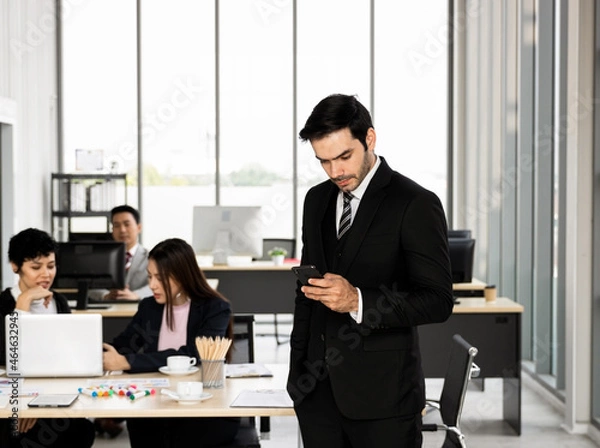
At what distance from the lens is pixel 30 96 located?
29.7 feet

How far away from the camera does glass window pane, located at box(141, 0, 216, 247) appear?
1023 centimetres

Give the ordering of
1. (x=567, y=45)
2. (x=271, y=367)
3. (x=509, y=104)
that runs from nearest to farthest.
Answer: (x=271, y=367) < (x=567, y=45) < (x=509, y=104)

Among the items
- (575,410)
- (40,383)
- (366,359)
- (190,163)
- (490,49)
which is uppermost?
(490,49)

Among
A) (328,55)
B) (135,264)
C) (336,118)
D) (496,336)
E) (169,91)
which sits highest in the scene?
(328,55)

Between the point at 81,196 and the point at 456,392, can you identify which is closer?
the point at 456,392

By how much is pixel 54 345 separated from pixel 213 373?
0.63 m

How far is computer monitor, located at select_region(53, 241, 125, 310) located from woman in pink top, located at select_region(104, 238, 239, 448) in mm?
1688

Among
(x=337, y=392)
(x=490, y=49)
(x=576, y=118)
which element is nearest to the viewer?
(x=337, y=392)

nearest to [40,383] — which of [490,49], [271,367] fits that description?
[271,367]

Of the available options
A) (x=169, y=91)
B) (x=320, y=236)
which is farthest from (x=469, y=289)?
(x=169, y=91)

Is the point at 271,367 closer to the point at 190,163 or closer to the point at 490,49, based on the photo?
the point at 490,49

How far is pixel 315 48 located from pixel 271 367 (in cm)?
699

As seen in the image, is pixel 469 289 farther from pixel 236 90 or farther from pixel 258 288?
pixel 236 90

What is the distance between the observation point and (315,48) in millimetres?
10312
